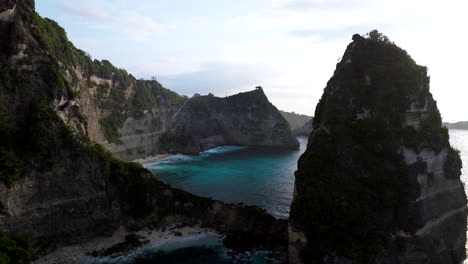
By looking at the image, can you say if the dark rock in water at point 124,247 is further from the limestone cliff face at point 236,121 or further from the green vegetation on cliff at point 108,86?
the limestone cliff face at point 236,121

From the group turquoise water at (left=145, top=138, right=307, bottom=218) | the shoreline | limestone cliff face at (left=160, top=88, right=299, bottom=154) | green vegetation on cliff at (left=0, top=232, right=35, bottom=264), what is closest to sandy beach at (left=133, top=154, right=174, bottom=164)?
the shoreline

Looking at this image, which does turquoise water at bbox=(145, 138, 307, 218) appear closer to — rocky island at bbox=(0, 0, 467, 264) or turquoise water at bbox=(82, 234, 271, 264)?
turquoise water at bbox=(82, 234, 271, 264)

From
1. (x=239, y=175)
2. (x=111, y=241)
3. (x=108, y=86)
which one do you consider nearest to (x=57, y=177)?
(x=111, y=241)

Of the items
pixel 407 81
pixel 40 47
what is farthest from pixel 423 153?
pixel 40 47

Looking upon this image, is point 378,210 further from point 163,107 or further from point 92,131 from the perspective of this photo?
point 163,107

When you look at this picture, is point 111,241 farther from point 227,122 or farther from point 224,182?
point 227,122
